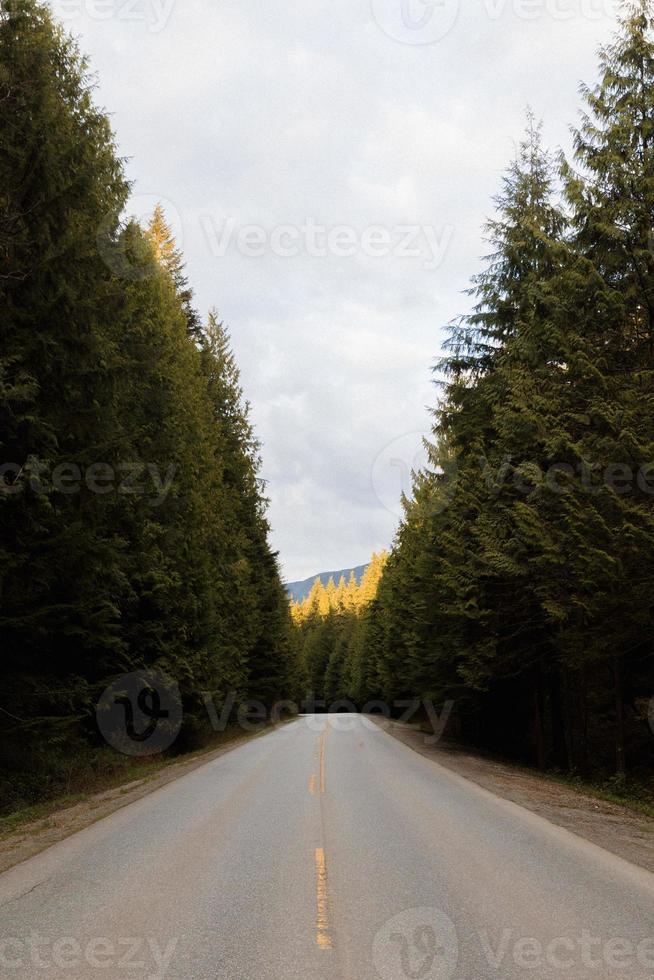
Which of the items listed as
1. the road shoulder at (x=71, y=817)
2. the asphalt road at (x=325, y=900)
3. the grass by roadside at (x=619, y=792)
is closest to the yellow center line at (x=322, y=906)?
the asphalt road at (x=325, y=900)

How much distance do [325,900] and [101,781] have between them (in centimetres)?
1016

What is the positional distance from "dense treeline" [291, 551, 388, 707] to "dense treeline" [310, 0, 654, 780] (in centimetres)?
5597

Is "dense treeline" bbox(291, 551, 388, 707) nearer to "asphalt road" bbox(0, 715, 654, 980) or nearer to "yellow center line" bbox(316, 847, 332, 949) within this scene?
"asphalt road" bbox(0, 715, 654, 980)

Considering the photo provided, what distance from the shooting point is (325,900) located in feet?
20.4

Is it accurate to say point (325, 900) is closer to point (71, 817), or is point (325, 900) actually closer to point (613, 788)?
point (71, 817)

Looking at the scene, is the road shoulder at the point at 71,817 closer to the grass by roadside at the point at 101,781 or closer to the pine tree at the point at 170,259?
the grass by roadside at the point at 101,781

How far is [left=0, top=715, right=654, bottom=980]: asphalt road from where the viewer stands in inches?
189

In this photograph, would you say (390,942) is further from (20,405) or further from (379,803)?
(20,405)

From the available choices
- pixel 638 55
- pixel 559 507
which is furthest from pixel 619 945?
pixel 638 55

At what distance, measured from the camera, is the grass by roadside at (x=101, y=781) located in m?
10.3

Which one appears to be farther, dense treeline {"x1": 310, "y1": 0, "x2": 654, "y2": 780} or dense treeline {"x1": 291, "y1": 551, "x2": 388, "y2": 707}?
dense treeline {"x1": 291, "y1": 551, "x2": 388, "y2": 707}

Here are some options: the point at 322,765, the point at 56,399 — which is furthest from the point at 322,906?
the point at 322,765

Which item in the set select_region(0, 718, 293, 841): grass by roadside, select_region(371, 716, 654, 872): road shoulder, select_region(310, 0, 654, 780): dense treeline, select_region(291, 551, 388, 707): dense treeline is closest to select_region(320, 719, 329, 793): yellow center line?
select_region(371, 716, 654, 872): road shoulder

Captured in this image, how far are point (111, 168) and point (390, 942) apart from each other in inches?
545
